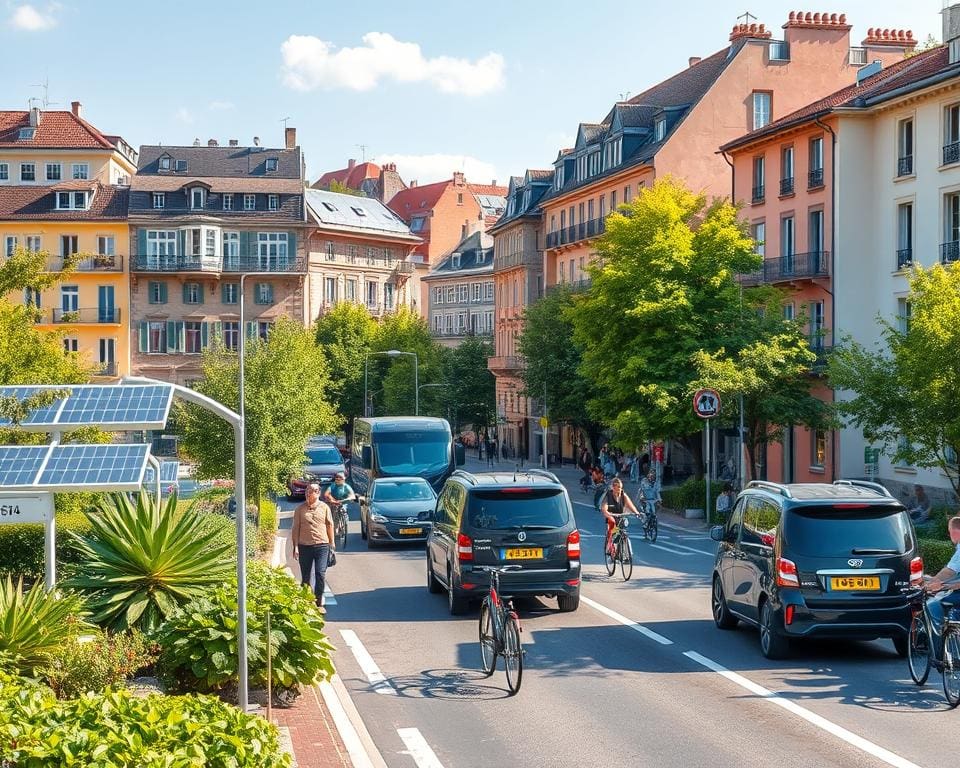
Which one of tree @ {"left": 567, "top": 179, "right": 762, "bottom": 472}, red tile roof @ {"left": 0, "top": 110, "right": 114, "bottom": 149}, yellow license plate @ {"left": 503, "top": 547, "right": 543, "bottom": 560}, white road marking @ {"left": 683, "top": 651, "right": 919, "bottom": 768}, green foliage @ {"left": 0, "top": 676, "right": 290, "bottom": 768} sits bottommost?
white road marking @ {"left": 683, "top": 651, "right": 919, "bottom": 768}

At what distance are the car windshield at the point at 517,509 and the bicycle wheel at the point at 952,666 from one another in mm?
6543

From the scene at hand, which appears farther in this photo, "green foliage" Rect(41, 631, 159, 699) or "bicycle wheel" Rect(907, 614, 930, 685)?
"bicycle wheel" Rect(907, 614, 930, 685)

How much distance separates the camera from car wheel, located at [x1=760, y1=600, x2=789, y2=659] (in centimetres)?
1547

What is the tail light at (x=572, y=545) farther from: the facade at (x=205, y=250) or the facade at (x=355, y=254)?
the facade at (x=355, y=254)

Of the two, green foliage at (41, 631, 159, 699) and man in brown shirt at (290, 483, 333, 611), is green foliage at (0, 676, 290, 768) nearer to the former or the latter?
green foliage at (41, 631, 159, 699)

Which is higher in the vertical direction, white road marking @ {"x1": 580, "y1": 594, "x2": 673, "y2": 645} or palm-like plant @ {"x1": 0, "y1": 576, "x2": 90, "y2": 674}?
palm-like plant @ {"x1": 0, "y1": 576, "x2": 90, "y2": 674}

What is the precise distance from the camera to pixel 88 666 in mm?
11508

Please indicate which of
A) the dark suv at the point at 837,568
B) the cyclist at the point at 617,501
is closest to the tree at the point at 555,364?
the cyclist at the point at 617,501

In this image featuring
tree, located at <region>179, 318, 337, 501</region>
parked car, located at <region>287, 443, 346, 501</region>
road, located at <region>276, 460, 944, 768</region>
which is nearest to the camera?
road, located at <region>276, 460, 944, 768</region>

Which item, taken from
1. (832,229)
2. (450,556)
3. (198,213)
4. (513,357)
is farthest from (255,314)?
(450,556)

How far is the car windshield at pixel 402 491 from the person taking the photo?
32.8 m

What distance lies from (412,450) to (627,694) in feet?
88.9

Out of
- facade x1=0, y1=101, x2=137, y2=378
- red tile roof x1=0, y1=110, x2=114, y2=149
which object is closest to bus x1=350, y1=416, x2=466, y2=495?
facade x1=0, y1=101, x2=137, y2=378

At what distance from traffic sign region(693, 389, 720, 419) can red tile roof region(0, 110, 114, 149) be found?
209 feet
